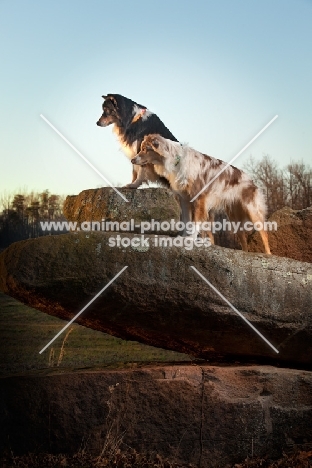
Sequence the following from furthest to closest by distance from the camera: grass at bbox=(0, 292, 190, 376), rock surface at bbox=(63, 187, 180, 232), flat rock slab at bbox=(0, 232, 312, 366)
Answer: grass at bbox=(0, 292, 190, 376) → rock surface at bbox=(63, 187, 180, 232) → flat rock slab at bbox=(0, 232, 312, 366)

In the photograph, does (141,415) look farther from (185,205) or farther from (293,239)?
(293,239)

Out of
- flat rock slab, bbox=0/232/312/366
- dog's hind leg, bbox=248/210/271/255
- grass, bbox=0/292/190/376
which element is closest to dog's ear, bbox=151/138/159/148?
dog's hind leg, bbox=248/210/271/255

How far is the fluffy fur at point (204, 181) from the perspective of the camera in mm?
9805

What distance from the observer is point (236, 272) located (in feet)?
27.5

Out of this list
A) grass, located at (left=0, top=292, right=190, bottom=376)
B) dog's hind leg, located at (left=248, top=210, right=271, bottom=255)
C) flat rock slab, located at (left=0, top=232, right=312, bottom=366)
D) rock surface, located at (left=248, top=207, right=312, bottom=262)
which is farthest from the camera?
grass, located at (left=0, top=292, right=190, bottom=376)

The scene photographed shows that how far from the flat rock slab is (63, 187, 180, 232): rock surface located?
0.70 m

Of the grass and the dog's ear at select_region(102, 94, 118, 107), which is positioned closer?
the dog's ear at select_region(102, 94, 118, 107)

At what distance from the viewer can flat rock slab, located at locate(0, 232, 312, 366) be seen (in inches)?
308

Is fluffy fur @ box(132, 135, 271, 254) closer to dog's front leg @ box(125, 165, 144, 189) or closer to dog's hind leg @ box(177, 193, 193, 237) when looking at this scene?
dog's hind leg @ box(177, 193, 193, 237)

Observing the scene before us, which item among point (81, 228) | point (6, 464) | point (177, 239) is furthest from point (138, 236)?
point (6, 464)

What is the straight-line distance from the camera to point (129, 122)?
11.3m

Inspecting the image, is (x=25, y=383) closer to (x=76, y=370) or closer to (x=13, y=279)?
(x=76, y=370)

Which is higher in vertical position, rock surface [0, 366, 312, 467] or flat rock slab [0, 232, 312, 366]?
flat rock slab [0, 232, 312, 366]

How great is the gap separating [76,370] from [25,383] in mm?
686
